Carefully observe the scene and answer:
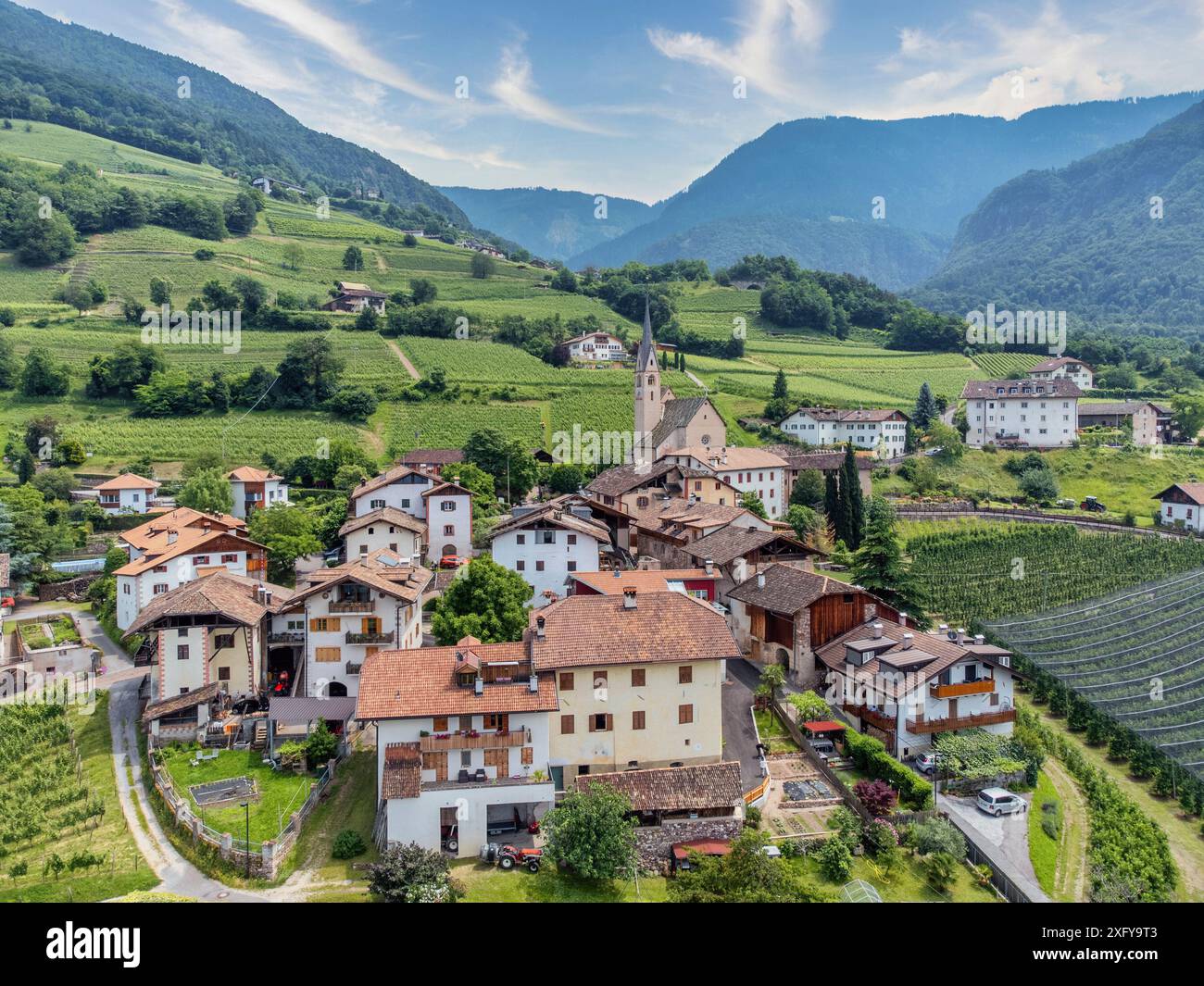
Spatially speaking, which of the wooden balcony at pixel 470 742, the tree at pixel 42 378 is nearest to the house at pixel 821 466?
the wooden balcony at pixel 470 742

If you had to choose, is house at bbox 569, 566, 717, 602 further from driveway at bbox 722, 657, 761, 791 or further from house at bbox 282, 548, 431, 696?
house at bbox 282, 548, 431, 696

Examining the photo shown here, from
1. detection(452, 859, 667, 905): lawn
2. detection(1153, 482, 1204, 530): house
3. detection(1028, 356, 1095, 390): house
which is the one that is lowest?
detection(452, 859, 667, 905): lawn

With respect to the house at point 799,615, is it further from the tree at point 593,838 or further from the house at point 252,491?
the house at point 252,491

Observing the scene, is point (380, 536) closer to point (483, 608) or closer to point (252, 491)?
point (483, 608)

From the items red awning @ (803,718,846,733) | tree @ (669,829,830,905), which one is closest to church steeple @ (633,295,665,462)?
red awning @ (803,718,846,733)

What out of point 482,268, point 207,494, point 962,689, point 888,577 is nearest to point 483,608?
point 962,689
